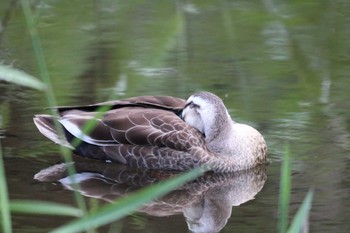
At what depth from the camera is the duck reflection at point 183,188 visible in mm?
6688

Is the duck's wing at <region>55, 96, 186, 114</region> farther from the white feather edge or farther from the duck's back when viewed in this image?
the white feather edge

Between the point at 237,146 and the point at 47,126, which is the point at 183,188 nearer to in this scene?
the point at 237,146

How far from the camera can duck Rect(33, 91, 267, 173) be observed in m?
7.75

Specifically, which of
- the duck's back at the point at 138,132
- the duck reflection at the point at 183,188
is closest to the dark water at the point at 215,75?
the duck reflection at the point at 183,188

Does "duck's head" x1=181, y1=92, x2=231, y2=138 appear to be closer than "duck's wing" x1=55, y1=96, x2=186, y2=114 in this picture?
Yes

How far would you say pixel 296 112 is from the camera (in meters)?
8.37

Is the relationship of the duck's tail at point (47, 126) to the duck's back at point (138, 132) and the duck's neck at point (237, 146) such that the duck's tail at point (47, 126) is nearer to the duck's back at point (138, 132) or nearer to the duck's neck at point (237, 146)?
the duck's back at point (138, 132)

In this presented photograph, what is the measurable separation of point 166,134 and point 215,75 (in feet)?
5.21

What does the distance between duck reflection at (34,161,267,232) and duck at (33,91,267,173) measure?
8cm

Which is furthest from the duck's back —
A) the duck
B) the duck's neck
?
the duck's neck

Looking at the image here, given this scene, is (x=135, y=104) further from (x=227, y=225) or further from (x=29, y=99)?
(x=227, y=225)

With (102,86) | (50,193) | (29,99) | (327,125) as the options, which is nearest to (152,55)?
(102,86)

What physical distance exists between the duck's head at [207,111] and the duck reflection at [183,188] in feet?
1.24

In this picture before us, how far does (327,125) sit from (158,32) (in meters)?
2.73
